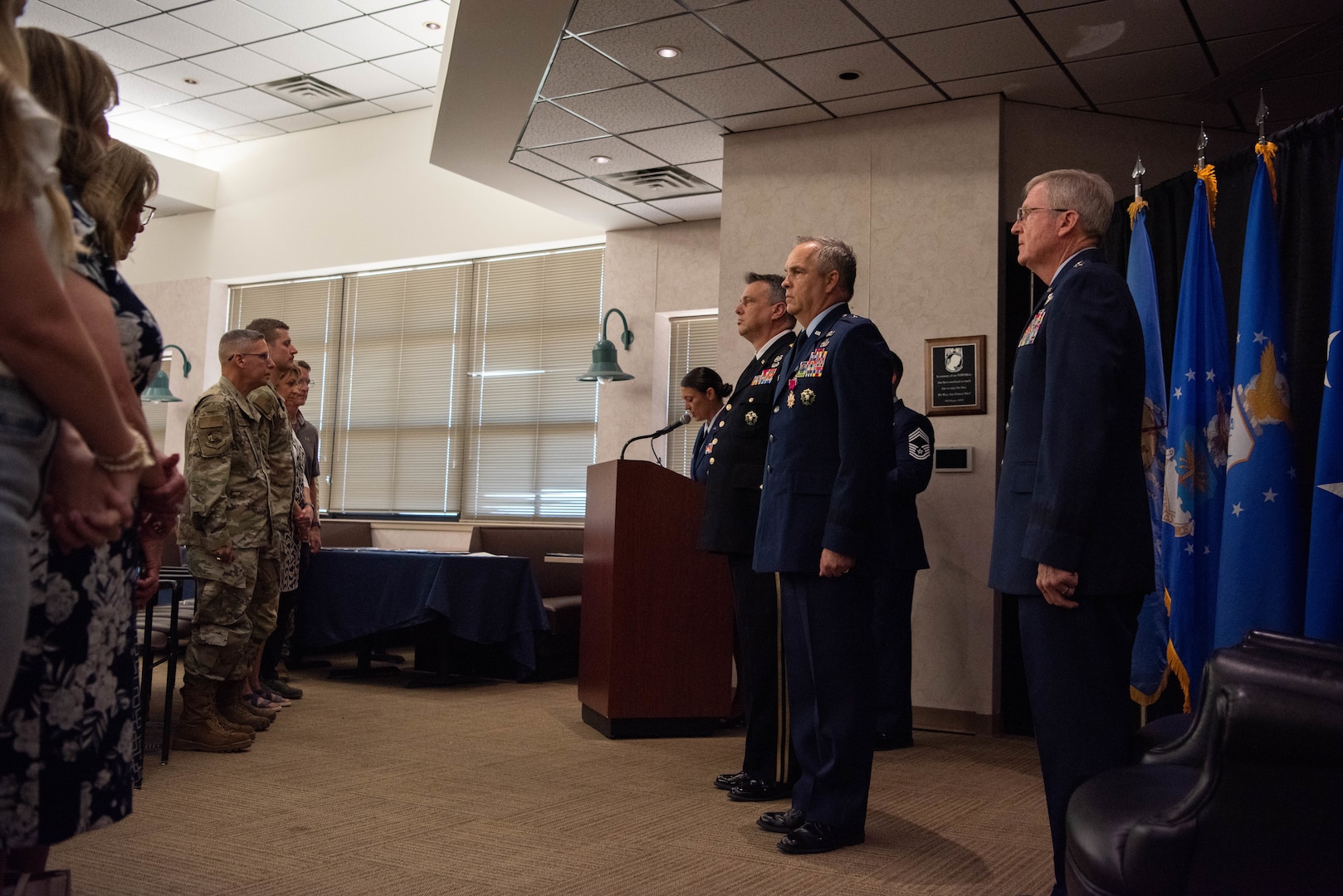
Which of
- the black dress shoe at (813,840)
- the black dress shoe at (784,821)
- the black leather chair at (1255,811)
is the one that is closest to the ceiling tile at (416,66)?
the black dress shoe at (784,821)

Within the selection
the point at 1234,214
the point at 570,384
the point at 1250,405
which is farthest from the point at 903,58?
the point at 570,384

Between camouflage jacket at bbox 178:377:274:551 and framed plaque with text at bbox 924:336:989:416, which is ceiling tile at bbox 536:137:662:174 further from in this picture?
camouflage jacket at bbox 178:377:274:551

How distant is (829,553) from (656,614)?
161cm

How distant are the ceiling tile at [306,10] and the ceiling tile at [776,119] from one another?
2.42 metres

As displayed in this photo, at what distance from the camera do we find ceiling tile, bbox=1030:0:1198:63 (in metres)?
3.80

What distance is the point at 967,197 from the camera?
15.3ft

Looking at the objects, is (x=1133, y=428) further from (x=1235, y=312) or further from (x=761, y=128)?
(x=761, y=128)

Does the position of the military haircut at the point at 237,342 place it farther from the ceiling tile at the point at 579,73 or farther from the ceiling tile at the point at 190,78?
the ceiling tile at the point at 190,78

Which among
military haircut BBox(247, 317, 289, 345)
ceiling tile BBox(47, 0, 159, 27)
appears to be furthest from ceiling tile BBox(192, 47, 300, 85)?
military haircut BBox(247, 317, 289, 345)

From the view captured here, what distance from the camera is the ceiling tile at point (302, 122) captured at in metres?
7.73

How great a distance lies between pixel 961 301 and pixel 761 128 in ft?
4.43

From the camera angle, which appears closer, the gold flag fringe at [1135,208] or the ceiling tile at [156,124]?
the gold flag fringe at [1135,208]

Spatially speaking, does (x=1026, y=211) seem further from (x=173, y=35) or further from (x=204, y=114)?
(x=204, y=114)

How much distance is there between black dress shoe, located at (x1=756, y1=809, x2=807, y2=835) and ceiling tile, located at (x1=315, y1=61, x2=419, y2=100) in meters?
5.74
